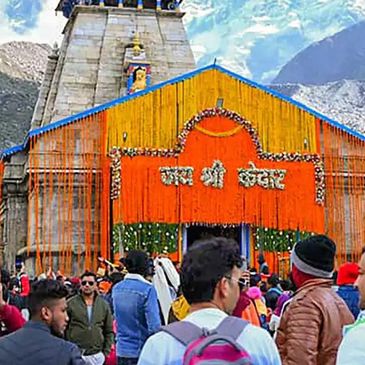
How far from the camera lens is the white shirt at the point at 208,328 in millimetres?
3791

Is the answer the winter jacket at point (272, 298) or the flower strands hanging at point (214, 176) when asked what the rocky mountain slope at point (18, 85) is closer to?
the flower strands hanging at point (214, 176)

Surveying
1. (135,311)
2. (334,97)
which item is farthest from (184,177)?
(334,97)

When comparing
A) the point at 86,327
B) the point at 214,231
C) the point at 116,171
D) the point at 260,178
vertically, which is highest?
the point at 116,171

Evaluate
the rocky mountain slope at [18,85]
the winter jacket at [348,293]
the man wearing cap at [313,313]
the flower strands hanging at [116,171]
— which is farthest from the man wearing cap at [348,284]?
the rocky mountain slope at [18,85]

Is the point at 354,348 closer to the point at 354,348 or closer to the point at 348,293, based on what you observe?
the point at 354,348

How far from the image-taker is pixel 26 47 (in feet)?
260

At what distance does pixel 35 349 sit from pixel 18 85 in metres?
65.1

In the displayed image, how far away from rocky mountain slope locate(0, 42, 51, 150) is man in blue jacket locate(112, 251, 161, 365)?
50.9m

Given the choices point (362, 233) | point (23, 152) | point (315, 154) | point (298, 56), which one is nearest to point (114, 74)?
point (23, 152)

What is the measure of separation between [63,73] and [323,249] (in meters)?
24.6

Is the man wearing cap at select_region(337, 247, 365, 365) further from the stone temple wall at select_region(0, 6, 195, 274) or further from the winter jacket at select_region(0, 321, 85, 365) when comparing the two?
the stone temple wall at select_region(0, 6, 195, 274)

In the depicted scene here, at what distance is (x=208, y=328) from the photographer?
12.4 feet

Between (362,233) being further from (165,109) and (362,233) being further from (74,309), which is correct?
(74,309)

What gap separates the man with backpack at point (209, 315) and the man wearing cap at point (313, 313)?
3.91ft
